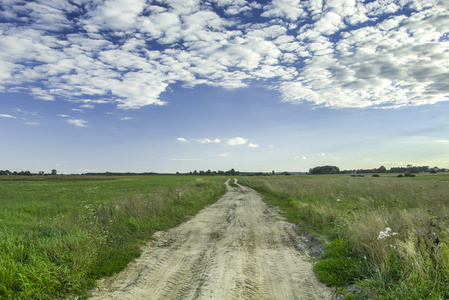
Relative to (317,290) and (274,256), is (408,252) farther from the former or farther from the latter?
(274,256)

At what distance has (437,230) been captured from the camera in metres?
4.90

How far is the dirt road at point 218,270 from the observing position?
15.1 feet

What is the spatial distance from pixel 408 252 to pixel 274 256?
3245 mm

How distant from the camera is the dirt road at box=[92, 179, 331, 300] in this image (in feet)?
15.1

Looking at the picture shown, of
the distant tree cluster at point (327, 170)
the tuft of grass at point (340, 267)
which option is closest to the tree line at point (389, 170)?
the distant tree cluster at point (327, 170)

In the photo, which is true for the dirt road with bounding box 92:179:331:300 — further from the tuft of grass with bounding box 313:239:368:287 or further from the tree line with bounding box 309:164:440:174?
the tree line with bounding box 309:164:440:174

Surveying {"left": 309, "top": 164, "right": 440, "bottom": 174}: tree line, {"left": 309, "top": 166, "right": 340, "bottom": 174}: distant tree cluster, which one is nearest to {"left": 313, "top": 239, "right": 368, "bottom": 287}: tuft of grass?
{"left": 309, "top": 164, "right": 440, "bottom": 174}: tree line

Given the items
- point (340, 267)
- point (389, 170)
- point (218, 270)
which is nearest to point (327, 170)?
point (389, 170)

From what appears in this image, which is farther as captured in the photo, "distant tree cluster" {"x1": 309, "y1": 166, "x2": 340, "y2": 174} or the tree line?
"distant tree cluster" {"x1": 309, "y1": 166, "x2": 340, "y2": 174}

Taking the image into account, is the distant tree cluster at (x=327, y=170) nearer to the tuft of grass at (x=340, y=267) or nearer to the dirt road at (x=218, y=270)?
the dirt road at (x=218, y=270)

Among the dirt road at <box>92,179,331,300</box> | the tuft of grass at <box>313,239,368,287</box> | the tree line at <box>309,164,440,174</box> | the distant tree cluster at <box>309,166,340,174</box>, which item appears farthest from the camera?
the distant tree cluster at <box>309,166,340,174</box>

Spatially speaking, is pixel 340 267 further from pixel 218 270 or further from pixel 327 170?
pixel 327 170

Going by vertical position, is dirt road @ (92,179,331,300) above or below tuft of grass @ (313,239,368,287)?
below

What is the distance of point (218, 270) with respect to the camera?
5602 millimetres
